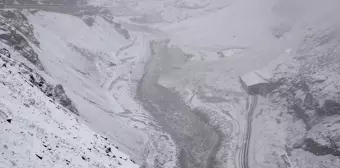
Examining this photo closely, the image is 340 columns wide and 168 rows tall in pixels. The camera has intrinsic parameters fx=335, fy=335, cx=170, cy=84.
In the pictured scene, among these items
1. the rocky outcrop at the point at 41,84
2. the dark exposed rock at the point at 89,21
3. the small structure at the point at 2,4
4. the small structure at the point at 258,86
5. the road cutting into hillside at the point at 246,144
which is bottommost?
the road cutting into hillside at the point at 246,144

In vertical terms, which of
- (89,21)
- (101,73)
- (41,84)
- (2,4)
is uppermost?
(2,4)

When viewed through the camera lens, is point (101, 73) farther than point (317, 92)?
Yes

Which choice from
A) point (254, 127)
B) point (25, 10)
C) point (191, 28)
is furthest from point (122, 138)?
point (191, 28)

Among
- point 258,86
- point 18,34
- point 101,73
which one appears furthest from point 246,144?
point 18,34

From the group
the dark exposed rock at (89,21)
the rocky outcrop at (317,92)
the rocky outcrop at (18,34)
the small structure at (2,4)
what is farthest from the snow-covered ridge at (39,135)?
the dark exposed rock at (89,21)

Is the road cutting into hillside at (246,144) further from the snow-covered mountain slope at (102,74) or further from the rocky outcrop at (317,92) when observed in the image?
the snow-covered mountain slope at (102,74)

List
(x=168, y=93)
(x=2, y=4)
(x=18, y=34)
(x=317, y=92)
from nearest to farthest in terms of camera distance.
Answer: (x=18, y=34), (x=317, y=92), (x=2, y=4), (x=168, y=93)

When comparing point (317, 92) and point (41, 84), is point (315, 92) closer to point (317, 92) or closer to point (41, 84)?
point (317, 92)

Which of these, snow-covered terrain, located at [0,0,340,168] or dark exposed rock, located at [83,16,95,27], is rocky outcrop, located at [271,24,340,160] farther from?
dark exposed rock, located at [83,16,95,27]
